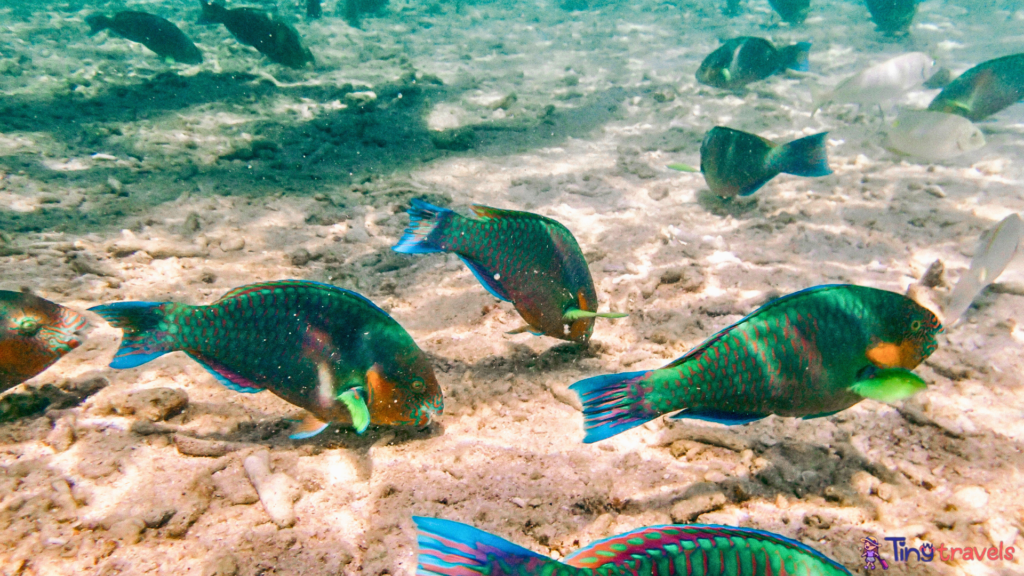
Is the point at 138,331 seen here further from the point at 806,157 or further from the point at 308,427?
the point at 806,157

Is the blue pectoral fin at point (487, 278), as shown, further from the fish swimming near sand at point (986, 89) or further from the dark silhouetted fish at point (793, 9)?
the dark silhouetted fish at point (793, 9)

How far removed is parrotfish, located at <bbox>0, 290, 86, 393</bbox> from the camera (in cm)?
214

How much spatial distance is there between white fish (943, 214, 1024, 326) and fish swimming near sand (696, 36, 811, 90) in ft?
14.9

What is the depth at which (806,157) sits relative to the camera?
4168mm

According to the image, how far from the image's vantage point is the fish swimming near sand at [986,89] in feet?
20.6

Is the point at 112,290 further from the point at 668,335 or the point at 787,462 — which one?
the point at 787,462

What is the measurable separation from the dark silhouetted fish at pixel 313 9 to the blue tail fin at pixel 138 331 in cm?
1535

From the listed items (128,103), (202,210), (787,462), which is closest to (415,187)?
(202,210)

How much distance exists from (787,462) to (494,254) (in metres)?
1.88

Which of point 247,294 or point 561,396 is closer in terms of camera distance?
point 247,294

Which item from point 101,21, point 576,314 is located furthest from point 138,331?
point 101,21

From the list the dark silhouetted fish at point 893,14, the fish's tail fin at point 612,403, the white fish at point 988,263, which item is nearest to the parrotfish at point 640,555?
the fish's tail fin at point 612,403

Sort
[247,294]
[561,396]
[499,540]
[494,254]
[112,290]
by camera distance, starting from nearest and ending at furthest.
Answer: [499,540], [247,294], [494,254], [561,396], [112,290]

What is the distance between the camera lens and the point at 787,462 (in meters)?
2.35
